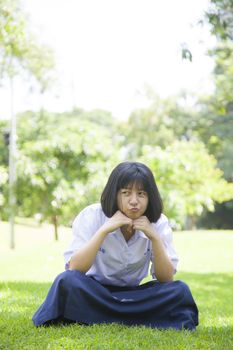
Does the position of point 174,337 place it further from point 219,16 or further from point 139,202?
point 219,16

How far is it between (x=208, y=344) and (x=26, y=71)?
1580cm

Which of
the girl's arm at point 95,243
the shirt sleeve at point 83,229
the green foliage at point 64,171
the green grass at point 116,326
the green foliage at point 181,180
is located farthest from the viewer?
the green foliage at point 181,180

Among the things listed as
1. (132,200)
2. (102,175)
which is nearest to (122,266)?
(132,200)

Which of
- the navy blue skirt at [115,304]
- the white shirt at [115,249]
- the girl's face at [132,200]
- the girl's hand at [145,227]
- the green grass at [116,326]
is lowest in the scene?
the green grass at [116,326]

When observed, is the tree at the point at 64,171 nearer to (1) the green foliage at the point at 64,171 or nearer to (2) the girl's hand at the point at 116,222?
(1) the green foliage at the point at 64,171

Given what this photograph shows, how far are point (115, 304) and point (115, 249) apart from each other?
1.13ft

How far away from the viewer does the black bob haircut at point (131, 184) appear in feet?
11.7

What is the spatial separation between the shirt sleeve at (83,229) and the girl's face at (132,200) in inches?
9.0

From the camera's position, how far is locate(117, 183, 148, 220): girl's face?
3.56 meters

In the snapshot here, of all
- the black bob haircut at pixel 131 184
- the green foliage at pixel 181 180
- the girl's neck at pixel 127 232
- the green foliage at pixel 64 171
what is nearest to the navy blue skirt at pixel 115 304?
the girl's neck at pixel 127 232

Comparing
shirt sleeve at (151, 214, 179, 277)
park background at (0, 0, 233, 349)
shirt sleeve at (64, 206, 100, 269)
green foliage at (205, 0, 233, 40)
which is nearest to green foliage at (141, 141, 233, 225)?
park background at (0, 0, 233, 349)

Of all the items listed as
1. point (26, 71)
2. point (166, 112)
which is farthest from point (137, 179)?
point (166, 112)

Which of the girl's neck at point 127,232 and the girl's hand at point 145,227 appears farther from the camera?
the girl's neck at point 127,232

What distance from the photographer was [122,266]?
12.1ft
